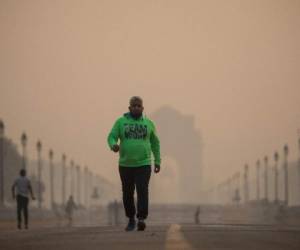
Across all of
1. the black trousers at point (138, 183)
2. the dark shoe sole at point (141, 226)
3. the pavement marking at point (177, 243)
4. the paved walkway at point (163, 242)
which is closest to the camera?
the pavement marking at point (177, 243)

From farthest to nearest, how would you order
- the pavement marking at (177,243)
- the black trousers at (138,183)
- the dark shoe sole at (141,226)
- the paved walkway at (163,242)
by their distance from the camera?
the black trousers at (138,183) → the dark shoe sole at (141,226) → the paved walkway at (163,242) → the pavement marking at (177,243)

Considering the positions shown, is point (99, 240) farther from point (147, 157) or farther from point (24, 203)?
point (24, 203)

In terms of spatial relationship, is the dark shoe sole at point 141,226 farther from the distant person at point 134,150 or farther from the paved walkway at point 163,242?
the paved walkway at point 163,242

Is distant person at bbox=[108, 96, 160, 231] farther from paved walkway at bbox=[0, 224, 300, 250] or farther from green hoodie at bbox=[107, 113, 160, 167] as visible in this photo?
paved walkway at bbox=[0, 224, 300, 250]

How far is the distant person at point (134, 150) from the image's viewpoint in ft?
54.4

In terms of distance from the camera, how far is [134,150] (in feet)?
54.5

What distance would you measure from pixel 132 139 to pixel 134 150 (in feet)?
0.57

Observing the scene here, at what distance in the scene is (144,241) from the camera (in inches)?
521

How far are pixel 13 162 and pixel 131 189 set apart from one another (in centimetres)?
9586

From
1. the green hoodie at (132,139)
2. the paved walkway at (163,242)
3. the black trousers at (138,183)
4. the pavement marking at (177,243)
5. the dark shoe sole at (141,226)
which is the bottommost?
the paved walkway at (163,242)

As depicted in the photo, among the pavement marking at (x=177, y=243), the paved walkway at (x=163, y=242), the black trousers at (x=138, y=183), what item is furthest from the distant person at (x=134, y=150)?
the pavement marking at (x=177, y=243)

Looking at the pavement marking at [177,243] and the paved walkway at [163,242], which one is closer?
the pavement marking at [177,243]

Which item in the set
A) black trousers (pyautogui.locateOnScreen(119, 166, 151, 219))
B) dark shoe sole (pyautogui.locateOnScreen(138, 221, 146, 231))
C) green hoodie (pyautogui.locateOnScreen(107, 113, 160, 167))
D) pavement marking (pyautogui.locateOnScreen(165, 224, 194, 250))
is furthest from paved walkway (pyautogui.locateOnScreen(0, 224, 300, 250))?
green hoodie (pyautogui.locateOnScreen(107, 113, 160, 167))

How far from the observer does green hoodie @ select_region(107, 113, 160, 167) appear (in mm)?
16594
